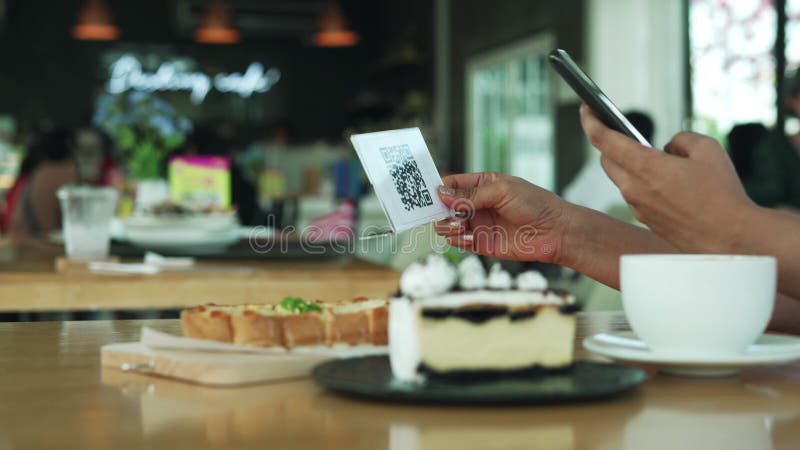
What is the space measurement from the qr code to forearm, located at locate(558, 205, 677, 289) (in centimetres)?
28

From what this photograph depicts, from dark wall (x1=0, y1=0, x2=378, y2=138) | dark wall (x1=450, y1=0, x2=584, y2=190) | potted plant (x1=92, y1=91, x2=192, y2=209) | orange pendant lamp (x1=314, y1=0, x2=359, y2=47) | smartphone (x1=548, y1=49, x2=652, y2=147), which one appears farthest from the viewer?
dark wall (x1=0, y1=0, x2=378, y2=138)

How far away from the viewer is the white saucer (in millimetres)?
830

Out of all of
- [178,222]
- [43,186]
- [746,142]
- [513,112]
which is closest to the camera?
[178,222]

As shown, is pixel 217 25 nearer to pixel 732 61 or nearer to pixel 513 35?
pixel 513 35

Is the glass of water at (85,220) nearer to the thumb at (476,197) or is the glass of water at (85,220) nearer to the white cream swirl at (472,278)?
the thumb at (476,197)

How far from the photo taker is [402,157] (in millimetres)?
921

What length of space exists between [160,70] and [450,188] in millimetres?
12645

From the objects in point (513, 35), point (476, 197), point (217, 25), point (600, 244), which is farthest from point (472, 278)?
point (217, 25)

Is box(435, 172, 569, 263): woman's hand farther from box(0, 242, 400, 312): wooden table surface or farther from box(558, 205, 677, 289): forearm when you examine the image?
box(0, 242, 400, 312): wooden table surface

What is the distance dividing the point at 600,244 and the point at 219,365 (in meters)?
0.52

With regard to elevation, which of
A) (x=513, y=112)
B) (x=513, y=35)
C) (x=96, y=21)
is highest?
Result: (x=96, y=21)

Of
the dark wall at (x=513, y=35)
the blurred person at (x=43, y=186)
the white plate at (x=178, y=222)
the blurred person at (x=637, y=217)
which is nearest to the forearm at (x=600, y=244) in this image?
the blurred person at (x=637, y=217)

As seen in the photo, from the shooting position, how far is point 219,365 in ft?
2.73

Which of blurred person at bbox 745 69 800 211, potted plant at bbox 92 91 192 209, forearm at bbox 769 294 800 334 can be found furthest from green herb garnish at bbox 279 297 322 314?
blurred person at bbox 745 69 800 211
